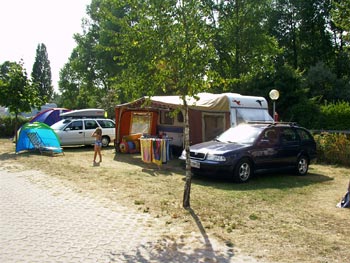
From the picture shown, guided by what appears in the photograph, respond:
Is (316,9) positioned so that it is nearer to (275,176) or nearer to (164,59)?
(275,176)

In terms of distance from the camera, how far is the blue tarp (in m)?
15.5

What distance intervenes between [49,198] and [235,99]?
25.7 ft

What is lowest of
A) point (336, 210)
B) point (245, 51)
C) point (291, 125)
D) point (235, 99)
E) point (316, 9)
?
point (336, 210)

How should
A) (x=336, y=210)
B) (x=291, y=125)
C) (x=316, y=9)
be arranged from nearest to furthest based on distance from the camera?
(x=336, y=210) → (x=291, y=125) → (x=316, y=9)

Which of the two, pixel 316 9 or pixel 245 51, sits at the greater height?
pixel 316 9

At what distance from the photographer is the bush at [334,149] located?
43.7 ft

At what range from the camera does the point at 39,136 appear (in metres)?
15.5

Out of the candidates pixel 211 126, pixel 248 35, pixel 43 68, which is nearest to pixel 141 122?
pixel 211 126

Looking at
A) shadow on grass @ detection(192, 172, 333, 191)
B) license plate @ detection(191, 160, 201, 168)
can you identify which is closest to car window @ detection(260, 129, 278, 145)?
shadow on grass @ detection(192, 172, 333, 191)

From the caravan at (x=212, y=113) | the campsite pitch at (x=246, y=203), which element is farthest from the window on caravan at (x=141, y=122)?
the campsite pitch at (x=246, y=203)

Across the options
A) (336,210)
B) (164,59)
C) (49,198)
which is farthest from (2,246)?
(336,210)

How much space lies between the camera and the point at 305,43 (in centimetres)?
3691

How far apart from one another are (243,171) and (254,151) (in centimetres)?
63

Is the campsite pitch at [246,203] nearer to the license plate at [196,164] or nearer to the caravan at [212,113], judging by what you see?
the license plate at [196,164]
